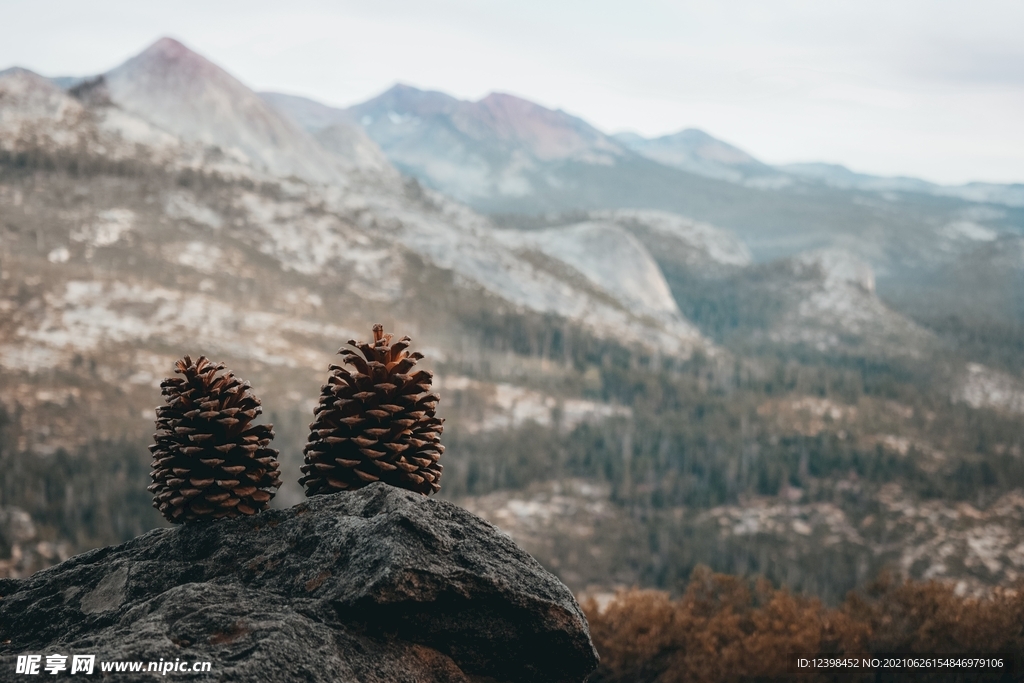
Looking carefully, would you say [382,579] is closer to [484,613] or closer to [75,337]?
[484,613]

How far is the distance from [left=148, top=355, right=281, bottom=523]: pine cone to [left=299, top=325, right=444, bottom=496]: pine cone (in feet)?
1.67

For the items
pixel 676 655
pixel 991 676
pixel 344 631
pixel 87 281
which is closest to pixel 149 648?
pixel 344 631

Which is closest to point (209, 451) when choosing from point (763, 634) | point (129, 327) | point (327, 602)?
point (327, 602)

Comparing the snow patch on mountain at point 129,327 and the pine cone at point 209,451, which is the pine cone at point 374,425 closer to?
the pine cone at point 209,451

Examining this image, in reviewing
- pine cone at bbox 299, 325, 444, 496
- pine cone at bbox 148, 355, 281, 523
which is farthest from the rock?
pine cone at bbox 299, 325, 444, 496

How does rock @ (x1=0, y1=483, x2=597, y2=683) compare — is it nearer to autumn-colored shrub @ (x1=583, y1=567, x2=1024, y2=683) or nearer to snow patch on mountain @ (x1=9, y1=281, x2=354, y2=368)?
autumn-colored shrub @ (x1=583, y1=567, x2=1024, y2=683)

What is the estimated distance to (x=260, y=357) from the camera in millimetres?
190625

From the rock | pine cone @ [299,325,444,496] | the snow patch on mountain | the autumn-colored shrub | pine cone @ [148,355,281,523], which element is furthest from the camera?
the snow patch on mountain

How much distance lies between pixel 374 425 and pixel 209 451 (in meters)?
1.47

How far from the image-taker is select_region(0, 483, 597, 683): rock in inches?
237

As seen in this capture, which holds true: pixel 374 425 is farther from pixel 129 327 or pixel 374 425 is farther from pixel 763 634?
pixel 129 327

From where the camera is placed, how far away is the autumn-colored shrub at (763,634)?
25.3 meters

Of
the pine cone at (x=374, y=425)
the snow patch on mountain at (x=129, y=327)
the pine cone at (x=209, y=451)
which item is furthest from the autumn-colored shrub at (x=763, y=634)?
the snow patch on mountain at (x=129, y=327)

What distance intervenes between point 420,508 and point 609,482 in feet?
567
